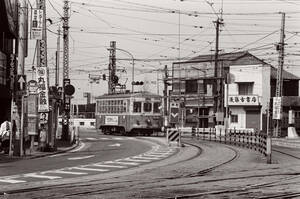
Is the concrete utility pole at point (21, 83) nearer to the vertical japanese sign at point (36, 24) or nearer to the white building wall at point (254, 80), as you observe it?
the vertical japanese sign at point (36, 24)

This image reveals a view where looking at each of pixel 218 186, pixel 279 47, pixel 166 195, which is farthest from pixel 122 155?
pixel 279 47

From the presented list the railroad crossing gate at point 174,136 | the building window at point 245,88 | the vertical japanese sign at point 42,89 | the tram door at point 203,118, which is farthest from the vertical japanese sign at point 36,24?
the tram door at point 203,118

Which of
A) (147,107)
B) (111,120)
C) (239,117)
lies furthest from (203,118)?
(147,107)

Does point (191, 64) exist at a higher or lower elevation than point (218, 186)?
higher

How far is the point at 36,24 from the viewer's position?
21.7 metres

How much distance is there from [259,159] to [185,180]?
870 cm

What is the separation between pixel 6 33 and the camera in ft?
94.4

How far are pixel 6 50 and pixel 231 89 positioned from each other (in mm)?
34432

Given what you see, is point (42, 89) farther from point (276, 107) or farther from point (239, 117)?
point (239, 117)

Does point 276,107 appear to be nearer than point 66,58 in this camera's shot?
No

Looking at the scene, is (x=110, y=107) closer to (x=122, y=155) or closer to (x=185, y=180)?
(x=122, y=155)

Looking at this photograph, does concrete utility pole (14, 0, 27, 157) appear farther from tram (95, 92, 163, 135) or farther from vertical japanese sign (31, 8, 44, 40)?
tram (95, 92, 163, 135)

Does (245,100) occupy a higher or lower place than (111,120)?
higher

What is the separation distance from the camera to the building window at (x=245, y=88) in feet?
192
